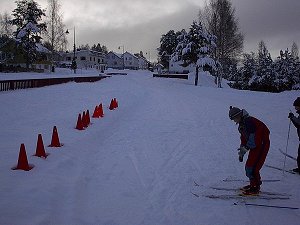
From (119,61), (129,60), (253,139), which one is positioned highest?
(129,60)

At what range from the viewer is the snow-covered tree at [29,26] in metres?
47.7

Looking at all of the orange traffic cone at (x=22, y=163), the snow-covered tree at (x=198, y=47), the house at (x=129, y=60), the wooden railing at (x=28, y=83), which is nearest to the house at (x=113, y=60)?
the house at (x=129, y=60)

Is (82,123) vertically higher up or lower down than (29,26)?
lower down

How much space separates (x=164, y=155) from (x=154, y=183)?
2.25 meters

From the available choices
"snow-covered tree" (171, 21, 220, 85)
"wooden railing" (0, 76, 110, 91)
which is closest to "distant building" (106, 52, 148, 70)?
"snow-covered tree" (171, 21, 220, 85)

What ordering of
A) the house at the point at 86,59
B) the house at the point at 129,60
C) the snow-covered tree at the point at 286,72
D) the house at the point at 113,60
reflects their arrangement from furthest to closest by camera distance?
1. the house at the point at 129,60
2. the house at the point at 113,60
3. the house at the point at 86,59
4. the snow-covered tree at the point at 286,72

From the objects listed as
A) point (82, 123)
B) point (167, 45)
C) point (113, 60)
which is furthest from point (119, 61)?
point (82, 123)

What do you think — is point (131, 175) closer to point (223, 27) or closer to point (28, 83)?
point (28, 83)

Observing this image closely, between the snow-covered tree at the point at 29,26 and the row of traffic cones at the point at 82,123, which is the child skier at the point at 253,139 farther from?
the snow-covered tree at the point at 29,26

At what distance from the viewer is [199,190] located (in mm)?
6020

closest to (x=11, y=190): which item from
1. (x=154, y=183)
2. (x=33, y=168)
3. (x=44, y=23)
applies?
(x=33, y=168)

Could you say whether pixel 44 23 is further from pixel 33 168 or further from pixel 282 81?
pixel 33 168

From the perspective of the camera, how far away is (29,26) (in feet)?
156

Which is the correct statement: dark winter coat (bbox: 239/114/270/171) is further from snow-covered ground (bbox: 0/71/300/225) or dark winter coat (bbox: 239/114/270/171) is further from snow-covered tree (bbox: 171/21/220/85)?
snow-covered tree (bbox: 171/21/220/85)
